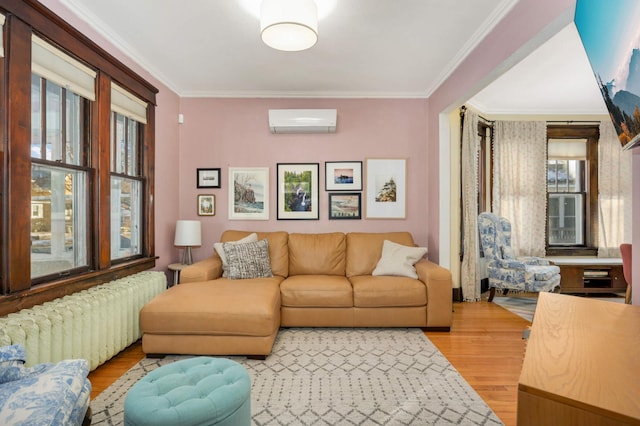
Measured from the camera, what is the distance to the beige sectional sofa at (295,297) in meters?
2.66

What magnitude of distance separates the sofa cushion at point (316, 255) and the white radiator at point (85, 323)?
1.53 meters

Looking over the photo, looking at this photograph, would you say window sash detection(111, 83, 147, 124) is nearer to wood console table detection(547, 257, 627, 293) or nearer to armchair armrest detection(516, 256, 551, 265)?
armchair armrest detection(516, 256, 551, 265)

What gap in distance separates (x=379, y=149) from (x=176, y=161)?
8.54ft

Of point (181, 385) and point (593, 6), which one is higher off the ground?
point (593, 6)

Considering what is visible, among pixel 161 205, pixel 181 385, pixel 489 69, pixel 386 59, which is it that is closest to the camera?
pixel 181 385

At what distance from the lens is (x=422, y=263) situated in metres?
3.72

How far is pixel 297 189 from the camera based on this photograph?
439cm

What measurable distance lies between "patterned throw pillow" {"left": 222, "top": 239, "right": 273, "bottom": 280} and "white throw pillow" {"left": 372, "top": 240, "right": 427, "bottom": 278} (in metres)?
1.22

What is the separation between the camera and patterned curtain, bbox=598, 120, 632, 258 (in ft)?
16.8

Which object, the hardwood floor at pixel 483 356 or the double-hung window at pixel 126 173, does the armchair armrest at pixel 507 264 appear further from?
the double-hung window at pixel 126 173

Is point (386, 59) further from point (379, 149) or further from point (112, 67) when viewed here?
point (112, 67)

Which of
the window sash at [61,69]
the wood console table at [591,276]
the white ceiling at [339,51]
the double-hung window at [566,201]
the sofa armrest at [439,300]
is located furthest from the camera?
the double-hung window at [566,201]

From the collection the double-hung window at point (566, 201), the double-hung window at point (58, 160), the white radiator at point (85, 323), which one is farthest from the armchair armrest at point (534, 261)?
the double-hung window at point (58, 160)

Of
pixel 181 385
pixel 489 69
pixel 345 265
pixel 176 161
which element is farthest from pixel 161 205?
pixel 489 69
